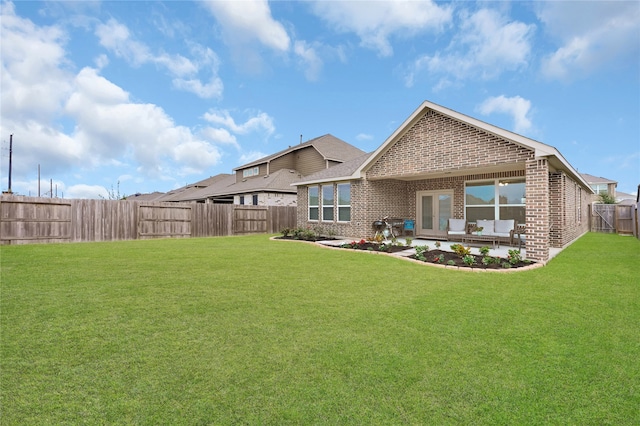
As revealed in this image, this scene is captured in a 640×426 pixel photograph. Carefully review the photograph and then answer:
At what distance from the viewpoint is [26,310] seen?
14.1 feet

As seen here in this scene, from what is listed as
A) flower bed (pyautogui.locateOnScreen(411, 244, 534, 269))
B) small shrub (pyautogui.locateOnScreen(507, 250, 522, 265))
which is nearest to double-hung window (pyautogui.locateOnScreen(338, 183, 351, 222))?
flower bed (pyautogui.locateOnScreen(411, 244, 534, 269))

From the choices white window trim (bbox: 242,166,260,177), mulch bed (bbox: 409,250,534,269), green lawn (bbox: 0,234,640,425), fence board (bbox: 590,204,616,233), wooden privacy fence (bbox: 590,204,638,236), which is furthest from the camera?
white window trim (bbox: 242,166,260,177)

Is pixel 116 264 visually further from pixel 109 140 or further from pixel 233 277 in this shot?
pixel 109 140

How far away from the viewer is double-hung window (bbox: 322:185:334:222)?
16139 mm

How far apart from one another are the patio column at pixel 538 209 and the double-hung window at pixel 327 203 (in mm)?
9019

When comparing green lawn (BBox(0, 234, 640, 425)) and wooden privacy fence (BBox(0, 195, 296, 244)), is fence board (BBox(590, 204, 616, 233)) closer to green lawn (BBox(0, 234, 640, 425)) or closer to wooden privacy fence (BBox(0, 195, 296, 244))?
green lawn (BBox(0, 234, 640, 425))

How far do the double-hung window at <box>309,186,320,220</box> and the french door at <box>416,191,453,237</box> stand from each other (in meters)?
5.29

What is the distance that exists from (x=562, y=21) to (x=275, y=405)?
1586cm

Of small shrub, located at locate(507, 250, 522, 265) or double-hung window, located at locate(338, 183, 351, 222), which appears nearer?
small shrub, located at locate(507, 250, 522, 265)

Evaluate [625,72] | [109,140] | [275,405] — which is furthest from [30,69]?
[625,72]

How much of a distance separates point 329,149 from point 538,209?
1835 centimetres

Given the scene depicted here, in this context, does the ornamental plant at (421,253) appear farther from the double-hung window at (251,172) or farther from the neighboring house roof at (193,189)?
the neighboring house roof at (193,189)

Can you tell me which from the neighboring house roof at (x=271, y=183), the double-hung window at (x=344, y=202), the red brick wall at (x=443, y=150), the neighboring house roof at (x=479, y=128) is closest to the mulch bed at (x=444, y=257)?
the red brick wall at (x=443, y=150)

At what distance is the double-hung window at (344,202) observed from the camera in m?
15.2
